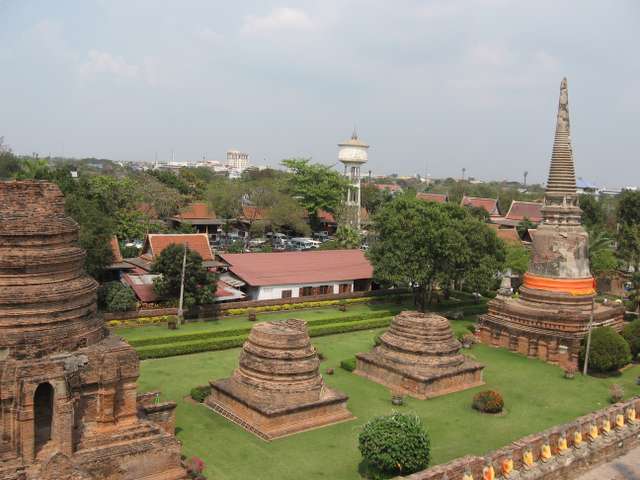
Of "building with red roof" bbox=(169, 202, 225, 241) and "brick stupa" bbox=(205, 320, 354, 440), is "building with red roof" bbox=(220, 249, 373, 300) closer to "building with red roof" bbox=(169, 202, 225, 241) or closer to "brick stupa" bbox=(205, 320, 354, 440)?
"brick stupa" bbox=(205, 320, 354, 440)

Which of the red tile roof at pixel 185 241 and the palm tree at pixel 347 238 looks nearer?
the red tile roof at pixel 185 241

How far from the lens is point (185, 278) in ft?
106

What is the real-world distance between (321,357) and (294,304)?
9147mm

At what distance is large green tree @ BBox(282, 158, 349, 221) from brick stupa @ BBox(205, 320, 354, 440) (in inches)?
1791

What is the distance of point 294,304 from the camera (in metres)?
37.2

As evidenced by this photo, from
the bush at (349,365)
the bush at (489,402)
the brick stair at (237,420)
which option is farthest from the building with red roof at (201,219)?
the bush at (489,402)

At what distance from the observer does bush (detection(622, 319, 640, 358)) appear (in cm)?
2945

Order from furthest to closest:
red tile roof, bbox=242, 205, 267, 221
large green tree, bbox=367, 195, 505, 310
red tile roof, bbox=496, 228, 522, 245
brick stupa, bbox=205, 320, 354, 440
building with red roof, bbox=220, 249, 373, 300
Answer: red tile roof, bbox=242, 205, 267, 221 < red tile roof, bbox=496, 228, 522, 245 < building with red roof, bbox=220, 249, 373, 300 < large green tree, bbox=367, 195, 505, 310 < brick stupa, bbox=205, 320, 354, 440

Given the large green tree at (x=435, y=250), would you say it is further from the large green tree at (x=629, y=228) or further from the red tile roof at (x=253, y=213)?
the red tile roof at (x=253, y=213)

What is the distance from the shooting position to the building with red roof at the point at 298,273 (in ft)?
125

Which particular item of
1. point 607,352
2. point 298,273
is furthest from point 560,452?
point 298,273

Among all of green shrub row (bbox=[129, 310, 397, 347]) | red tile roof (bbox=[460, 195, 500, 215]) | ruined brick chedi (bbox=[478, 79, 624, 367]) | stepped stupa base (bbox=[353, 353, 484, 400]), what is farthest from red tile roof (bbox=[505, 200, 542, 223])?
stepped stupa base (bbox=[353, 353, 484, 400])

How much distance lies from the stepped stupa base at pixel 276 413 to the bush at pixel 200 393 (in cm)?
23

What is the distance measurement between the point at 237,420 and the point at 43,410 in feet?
22.7
